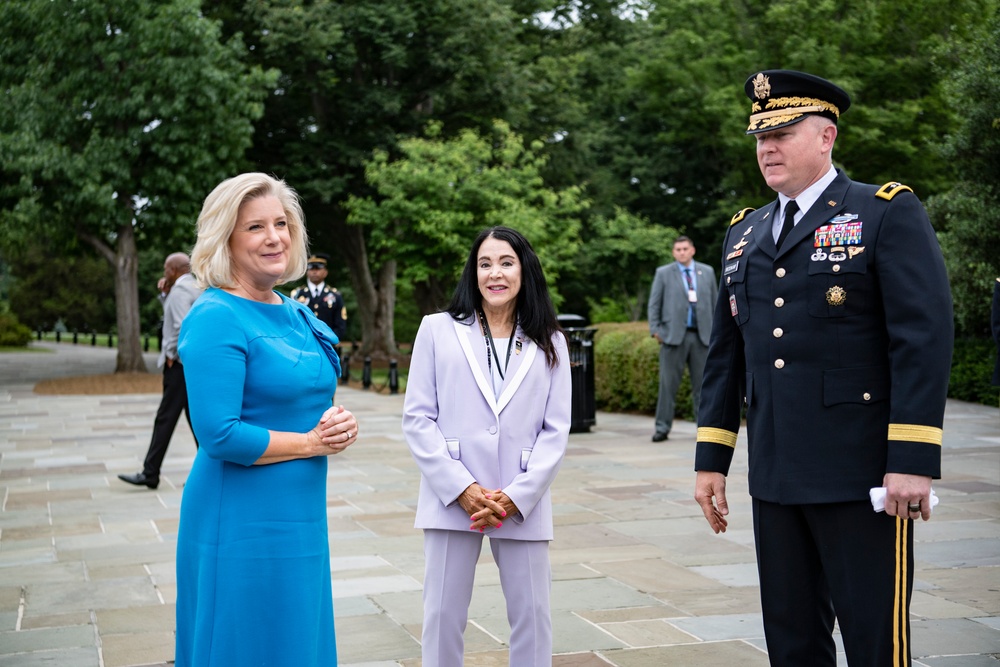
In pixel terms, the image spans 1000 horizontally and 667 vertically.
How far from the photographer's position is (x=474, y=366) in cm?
379

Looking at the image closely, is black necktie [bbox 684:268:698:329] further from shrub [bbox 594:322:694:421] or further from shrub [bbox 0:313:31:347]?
shrub [bbox 0:313:31:347]

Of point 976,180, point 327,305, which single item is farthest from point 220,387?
point 976,180

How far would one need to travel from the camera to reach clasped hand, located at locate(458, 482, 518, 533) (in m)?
3.61

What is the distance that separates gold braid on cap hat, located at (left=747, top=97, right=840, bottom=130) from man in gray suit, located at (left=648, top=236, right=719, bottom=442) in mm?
8821

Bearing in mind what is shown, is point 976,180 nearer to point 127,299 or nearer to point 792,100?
point 792,100

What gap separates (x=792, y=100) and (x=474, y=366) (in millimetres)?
1369

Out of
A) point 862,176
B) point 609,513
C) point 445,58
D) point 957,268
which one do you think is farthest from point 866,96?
point 609,513

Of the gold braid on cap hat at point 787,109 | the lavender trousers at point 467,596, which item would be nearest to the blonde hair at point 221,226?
the lavender trousers at point 467,596

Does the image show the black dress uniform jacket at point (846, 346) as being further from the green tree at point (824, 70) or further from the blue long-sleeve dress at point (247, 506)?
the green tree at point (824, 70)

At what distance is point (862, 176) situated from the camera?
96.5ft

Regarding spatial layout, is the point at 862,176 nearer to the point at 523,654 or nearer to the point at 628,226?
the point at 628,226

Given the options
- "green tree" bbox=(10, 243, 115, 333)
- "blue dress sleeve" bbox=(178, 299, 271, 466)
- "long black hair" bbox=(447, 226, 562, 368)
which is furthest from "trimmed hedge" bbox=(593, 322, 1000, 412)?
"green tree" bbox=(10, 243, 115, 333)

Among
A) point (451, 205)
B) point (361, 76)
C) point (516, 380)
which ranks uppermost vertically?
point (361, 76)

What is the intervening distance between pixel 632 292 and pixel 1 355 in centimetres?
2461
